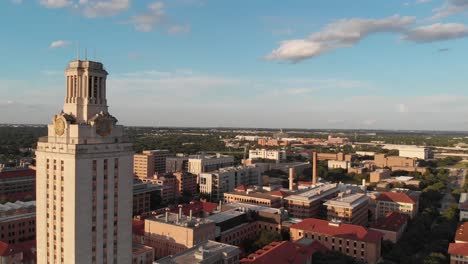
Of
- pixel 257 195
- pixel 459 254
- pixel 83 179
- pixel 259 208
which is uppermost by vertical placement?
pixel 83 179

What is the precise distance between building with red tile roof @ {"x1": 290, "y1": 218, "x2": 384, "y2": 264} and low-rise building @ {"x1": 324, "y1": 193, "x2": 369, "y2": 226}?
13360mm

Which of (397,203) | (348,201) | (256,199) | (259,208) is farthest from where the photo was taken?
(397,203)

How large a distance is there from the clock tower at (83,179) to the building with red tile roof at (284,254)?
94.1ft

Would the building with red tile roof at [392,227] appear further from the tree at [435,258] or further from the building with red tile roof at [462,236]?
the tree at [435,258]

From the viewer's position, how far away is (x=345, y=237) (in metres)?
78.3

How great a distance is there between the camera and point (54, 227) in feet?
117

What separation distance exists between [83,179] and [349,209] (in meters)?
73.6

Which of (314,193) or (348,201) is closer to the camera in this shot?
(348,201)

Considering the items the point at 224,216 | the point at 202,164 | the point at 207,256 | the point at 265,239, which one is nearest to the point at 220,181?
the point at 202,164

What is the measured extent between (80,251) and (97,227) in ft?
7.91

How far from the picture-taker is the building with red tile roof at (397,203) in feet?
361

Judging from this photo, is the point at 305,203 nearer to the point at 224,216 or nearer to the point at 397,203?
the point at 224,216

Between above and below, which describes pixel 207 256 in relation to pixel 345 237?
above

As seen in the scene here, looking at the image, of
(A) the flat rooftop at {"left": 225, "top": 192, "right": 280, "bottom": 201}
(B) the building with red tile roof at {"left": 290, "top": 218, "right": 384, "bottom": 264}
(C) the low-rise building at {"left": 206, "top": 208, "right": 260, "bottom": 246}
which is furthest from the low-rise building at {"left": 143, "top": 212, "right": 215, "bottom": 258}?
(A) the flat rooftop at {"left": 225, "top": 192, "right": 280, "bottom": 201}
